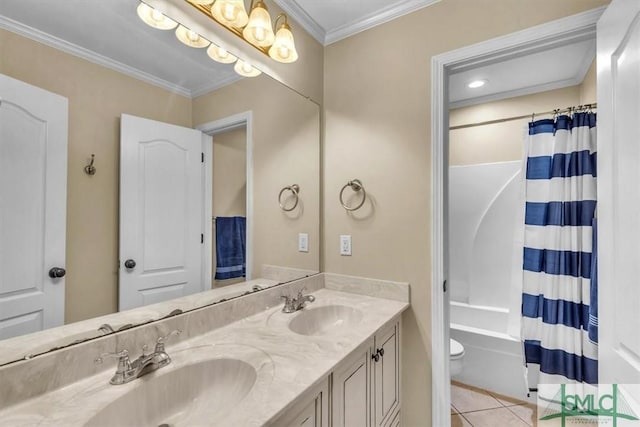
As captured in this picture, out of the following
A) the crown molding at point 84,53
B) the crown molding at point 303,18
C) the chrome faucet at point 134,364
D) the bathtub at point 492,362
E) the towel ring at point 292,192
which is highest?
the crown molding at point 303,18

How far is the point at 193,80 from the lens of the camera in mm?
1162

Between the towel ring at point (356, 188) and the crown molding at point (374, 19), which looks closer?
the crown molding at point (374, 19)

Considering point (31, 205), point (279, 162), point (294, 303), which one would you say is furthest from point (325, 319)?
point (31, 205)

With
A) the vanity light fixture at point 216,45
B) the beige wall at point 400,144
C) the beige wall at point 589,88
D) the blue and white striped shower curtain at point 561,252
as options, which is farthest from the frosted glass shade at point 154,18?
the beige wall at point 589,88

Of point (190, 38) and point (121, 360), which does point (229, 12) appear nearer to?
point (190, 38)

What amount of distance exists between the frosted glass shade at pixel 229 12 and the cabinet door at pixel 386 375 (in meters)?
1.48

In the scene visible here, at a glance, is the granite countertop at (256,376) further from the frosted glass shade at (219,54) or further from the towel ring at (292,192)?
the frosted glass shade at (219,54)

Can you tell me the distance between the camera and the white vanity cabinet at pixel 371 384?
102 centimetres

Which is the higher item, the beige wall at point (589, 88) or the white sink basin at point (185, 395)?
the beige wall at point (589, 88)

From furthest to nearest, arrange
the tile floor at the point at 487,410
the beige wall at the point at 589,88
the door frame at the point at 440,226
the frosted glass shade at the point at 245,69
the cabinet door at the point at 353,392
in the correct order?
the beige wall at the point at 589,88 → the tile floor at the point at 487,410 → the door frame at the point at 440,226 → the frosted glass shade at the point at 245,69 → the cabinet door at the point at 353,392

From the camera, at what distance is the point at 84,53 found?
2.86 ft

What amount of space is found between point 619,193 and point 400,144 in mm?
885

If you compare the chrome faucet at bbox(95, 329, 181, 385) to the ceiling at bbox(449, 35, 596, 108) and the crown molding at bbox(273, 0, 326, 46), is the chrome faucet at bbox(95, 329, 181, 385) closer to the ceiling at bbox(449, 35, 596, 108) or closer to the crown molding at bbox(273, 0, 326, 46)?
the crown molding at bbox(273, 0, 326, 46)

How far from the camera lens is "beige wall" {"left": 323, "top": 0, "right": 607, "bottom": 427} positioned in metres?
1.46
